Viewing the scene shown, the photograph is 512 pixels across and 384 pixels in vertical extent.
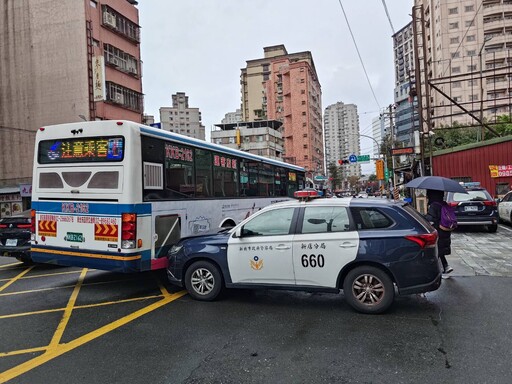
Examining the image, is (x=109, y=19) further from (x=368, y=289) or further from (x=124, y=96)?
(x=368, y=289)

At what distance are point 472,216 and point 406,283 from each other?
9518mm

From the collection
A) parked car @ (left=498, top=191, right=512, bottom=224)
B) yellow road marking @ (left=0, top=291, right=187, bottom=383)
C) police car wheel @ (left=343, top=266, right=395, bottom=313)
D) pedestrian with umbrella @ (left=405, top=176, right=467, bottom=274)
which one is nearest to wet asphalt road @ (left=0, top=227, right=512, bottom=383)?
yellow road marking @ (left=0, top=291, right=187, bottom=383)

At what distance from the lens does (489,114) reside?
61781 millimetres

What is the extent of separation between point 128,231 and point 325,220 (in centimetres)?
308

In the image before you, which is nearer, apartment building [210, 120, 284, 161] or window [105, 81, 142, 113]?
window [105, 81, 142, 113]

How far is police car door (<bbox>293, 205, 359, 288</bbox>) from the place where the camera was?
16.8 ft

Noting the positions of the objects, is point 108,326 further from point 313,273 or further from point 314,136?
point 314,136

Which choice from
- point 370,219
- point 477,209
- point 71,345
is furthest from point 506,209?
point 71,345

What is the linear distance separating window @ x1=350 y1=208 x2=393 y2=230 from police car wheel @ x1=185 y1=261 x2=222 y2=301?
7.32ft

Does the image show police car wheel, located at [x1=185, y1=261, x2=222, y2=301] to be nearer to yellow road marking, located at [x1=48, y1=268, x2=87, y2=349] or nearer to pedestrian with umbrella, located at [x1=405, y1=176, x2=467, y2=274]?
yellow road marking, located at [x1=48, y1=268, x2=87, y2=349]

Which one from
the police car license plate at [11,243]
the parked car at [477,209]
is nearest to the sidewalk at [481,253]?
the parked car at [477,209]

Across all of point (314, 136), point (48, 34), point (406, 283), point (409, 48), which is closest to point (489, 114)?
point (314, 136)

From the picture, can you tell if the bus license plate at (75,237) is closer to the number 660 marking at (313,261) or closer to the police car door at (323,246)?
the police car door at (323,246)

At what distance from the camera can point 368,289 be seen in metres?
5.08
